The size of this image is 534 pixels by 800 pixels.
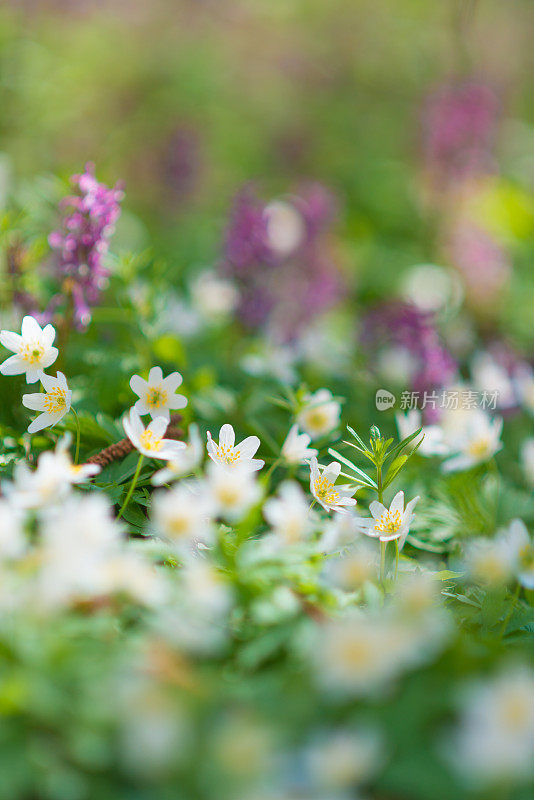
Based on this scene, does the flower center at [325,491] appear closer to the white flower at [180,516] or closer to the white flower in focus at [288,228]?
the white flower at [180,516]

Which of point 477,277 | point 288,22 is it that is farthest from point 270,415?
point 288,22

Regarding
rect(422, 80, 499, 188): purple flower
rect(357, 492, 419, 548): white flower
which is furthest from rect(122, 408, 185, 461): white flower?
rect(422, 80, 499, 188): purple flower

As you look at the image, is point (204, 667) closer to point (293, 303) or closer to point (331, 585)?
point (331, 585)

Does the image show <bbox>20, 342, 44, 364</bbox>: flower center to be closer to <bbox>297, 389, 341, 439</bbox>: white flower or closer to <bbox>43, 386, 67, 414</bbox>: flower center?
<bbox>43, 386, 67, 414</bbox>: flower center

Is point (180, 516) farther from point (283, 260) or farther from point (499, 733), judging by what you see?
point (283, 260)

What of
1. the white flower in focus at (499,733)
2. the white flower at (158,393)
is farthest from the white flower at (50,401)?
the white flower in focus at (499,733)

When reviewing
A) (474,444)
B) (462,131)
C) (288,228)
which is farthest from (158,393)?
(462,131)
